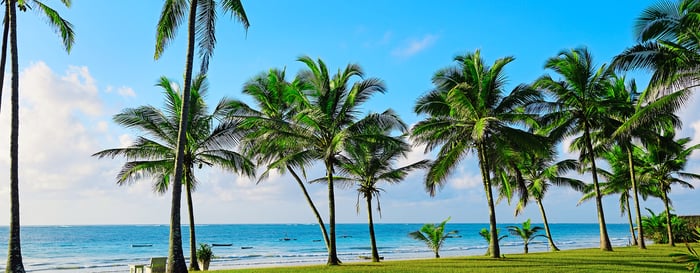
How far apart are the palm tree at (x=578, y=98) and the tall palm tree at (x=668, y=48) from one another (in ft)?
15.6

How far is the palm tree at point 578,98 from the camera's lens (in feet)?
65.8

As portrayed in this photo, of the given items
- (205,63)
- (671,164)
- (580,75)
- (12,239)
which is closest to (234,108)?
(205,63)

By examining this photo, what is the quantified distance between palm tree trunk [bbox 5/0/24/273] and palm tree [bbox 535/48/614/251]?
712 inches

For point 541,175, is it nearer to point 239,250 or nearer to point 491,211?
point 491,211

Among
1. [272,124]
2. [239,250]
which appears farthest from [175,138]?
[239,250]

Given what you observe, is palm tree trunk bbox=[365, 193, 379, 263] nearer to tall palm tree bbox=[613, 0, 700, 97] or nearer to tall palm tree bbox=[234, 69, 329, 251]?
tall palm tree bbox=[234, 69, 329, 251]

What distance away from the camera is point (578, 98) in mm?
20438

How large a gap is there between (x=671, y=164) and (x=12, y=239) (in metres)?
27.8

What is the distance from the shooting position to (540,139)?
58.7ft

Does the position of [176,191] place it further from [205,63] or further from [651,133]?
[651,133]

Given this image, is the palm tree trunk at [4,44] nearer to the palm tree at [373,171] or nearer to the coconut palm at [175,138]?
the coconut palm at [175,138]

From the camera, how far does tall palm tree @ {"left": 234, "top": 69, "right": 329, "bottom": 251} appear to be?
Result: 17234mm

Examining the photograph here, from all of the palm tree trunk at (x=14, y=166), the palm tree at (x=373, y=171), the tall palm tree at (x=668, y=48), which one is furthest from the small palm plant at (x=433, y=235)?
the palm tree trunk at (x=14, y=166)

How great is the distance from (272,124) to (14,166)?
7671 millimetres
